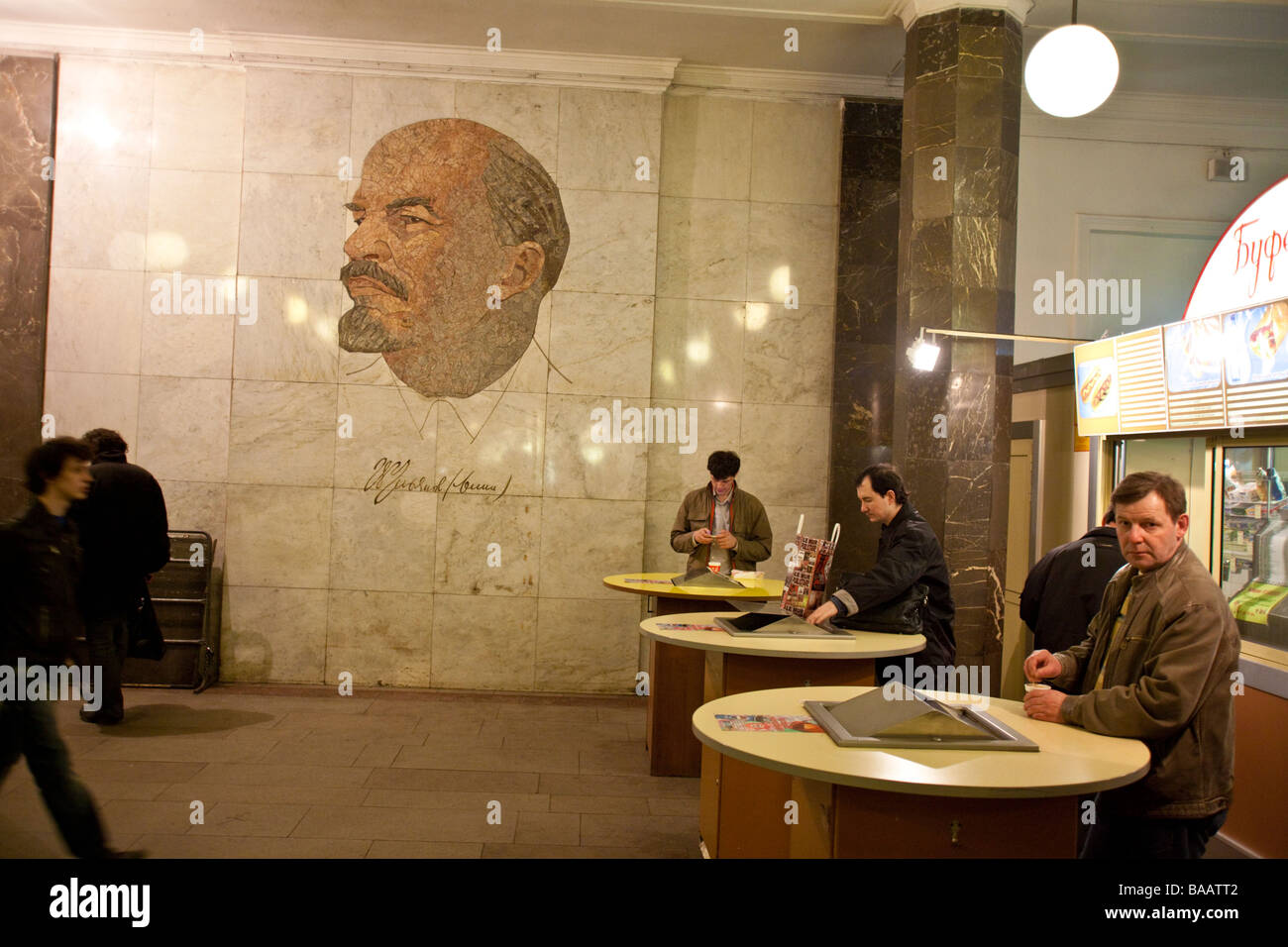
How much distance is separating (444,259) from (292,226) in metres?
1.25

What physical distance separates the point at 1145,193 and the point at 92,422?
9.15 meters

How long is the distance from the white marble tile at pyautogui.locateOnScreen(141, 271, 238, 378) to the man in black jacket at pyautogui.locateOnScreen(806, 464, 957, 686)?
555 centimetres

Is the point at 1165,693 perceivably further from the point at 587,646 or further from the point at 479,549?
the point at 479,549

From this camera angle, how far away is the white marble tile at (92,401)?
7633mm

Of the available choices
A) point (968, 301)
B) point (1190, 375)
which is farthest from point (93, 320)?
point (1190, 375)

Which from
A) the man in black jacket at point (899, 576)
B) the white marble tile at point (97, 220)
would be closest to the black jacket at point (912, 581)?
the man in black jacket at point (899, 576)

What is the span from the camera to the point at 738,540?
22.0 feet

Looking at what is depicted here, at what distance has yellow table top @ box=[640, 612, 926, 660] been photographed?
13.1 ft

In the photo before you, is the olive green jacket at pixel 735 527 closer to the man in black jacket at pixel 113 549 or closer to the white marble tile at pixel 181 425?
the man in black jacket at pixel 113 549

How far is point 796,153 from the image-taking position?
8.08m

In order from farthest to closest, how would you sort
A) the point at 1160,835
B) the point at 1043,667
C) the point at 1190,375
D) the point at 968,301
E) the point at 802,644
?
the point at 968,301, the point at 1190,375, the point at 802,644, the point at 1043,667, the point at 1160,835

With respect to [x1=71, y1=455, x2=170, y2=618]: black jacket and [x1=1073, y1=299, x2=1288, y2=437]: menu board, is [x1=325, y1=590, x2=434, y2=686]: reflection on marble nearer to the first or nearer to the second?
[x1=71, y1=455, x2=170, y2=618]: black jacket
